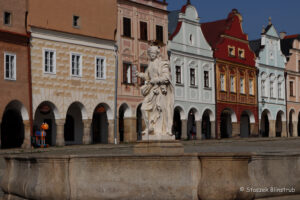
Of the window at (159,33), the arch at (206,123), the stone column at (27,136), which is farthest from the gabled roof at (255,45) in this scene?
the stone column at (27,136)

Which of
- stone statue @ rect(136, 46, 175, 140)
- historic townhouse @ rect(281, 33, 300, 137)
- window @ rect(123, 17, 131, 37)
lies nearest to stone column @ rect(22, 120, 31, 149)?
window @ rect(123, 17, 131, 37)

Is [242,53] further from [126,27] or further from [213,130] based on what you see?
[126,27]

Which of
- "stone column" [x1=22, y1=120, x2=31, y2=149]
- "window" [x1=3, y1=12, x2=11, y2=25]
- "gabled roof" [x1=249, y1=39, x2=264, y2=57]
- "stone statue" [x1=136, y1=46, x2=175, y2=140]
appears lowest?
"stone column" [x1=22, y1=120, x2=31, y2=149]

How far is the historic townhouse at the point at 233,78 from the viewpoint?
47.4m

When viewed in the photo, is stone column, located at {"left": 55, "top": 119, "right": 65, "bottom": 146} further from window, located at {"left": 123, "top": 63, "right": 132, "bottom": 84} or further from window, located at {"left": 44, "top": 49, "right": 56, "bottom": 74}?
window, located at {"left": 123, "top": 63, "right": 132, "bottom": 84}

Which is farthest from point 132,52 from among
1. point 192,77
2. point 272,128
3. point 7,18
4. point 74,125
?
point 272,128

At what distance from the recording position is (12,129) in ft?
111

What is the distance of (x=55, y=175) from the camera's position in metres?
10.5

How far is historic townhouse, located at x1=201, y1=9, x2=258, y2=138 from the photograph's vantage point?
47375mm

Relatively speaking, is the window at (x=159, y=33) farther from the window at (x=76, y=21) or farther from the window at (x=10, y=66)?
the window at (x=10, y=66)

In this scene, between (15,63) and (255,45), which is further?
(255,45)

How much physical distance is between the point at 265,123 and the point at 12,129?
1060 inches

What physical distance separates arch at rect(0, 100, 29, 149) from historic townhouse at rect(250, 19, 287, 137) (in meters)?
23.4

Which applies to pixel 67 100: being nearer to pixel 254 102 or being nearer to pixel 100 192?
pixel 254 102
